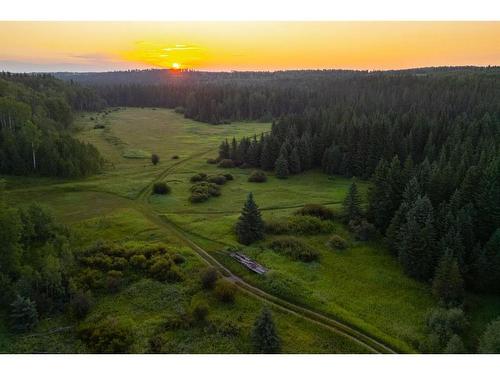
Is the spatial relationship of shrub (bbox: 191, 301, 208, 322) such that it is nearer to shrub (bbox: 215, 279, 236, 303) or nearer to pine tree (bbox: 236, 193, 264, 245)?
shrub (bbox: 215, 279, 236, 303)

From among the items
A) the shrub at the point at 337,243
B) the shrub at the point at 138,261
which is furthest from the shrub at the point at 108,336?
the shrub at the point at 337,243

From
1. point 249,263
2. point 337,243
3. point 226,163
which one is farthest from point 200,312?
point 226,163

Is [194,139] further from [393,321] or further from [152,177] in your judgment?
[393,321]

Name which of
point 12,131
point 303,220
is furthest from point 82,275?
point 12,131

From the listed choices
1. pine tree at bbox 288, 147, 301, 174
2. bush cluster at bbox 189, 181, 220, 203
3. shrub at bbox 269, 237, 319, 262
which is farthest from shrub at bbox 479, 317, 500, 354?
pine tree at bbox 288, 147, 301, 174

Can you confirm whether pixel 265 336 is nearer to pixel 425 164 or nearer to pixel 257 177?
pixel 425 164

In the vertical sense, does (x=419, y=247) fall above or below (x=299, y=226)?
above

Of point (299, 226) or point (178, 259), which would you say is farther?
point (299, 226)
